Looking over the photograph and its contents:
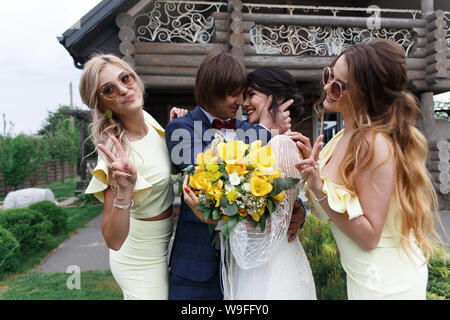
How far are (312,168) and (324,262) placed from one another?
1.81 m

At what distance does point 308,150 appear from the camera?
1.47m

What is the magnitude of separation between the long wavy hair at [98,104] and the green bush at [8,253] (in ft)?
12.5

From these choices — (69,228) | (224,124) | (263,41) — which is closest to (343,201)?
(224,124)

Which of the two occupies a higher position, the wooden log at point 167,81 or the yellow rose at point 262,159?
the wooden log at point 167,81

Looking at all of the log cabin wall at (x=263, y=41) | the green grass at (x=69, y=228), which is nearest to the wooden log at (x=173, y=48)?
the log cabin wall at (x=263, y=41)

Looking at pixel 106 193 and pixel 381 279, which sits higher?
pixel 106 193

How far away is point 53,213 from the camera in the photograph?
650cm

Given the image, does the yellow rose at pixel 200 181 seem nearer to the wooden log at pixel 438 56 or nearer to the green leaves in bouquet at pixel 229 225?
the green leaves in bouquet at pixel 229 225

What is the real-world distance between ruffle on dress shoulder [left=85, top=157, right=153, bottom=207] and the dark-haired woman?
55 centimetres

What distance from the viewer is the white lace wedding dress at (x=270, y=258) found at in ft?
4.58

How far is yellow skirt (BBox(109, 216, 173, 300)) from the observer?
67.6 inches
